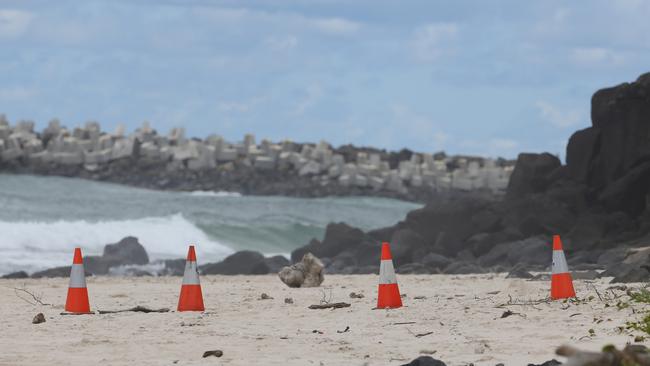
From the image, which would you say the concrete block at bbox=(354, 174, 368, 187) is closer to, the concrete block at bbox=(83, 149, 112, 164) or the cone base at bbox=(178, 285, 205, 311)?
the concrete block at bbox=(83, 149, 112, 164)

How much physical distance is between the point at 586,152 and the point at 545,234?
97.4 inches

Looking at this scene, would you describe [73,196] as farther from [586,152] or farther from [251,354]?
[251,354]

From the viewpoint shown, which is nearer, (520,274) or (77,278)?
(77,278)

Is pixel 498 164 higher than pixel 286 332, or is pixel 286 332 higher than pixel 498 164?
pixel 498 164

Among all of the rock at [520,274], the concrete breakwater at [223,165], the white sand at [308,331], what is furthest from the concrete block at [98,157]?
the white sand at [308,331]

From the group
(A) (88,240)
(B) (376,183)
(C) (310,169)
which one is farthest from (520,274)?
(C) (310,169)

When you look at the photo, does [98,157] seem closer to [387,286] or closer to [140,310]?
[140,310]

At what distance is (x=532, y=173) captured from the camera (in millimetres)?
26469

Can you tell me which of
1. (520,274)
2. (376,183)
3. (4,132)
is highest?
(4,132)

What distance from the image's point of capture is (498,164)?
267 ft

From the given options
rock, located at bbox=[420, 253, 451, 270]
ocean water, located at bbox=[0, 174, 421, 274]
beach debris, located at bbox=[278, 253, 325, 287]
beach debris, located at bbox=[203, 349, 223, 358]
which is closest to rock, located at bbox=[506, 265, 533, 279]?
beach debris, located at bbox=[278, 253, 325, 287]

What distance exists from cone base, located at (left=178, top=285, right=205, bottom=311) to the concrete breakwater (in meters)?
61.3

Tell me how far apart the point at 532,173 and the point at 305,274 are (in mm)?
13227

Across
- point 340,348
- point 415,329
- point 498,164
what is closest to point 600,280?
point 415,329
